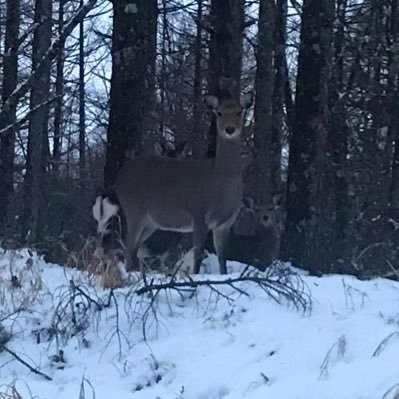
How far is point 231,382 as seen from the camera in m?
6.36

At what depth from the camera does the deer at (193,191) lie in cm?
1138

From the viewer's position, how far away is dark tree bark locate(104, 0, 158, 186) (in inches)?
514

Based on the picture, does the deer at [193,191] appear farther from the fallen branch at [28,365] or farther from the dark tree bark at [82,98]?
the dark tree bark at [82,98]

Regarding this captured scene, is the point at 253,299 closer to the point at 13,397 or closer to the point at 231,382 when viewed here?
the point at 231,382

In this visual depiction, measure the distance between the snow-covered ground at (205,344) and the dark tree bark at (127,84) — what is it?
16.1 feet

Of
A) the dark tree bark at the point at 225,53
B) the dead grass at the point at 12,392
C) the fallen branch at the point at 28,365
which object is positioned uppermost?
the dark tree bark at the point at 225,53

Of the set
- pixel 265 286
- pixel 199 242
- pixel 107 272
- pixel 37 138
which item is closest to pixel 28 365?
pixel 107 272

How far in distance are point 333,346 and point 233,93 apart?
797 centimetres

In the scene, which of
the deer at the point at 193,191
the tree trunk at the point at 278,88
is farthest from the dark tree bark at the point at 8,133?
the tree trunk at the point at 278,88

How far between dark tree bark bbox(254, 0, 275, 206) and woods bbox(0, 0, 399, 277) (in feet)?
0.08

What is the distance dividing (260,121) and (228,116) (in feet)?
24.3

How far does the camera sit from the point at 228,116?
37.9ft

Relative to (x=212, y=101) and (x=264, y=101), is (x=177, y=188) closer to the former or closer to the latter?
(x=212, y=101)

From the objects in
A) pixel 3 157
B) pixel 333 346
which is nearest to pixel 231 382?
pixel 333 346
